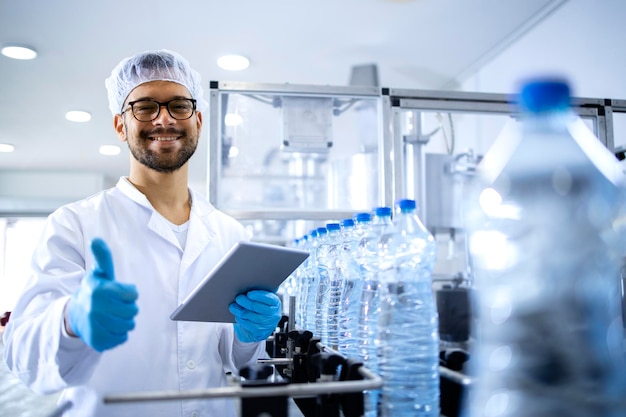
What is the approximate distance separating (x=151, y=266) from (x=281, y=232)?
13.9 ft

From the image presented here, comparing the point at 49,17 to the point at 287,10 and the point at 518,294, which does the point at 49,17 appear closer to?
the point at 287,10

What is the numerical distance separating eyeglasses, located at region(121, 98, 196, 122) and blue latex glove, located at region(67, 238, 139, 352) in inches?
24.5

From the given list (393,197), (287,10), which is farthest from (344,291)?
(287,10)

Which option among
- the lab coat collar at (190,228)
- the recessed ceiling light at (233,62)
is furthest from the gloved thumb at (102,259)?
the recessed ceiling light at (233,62)

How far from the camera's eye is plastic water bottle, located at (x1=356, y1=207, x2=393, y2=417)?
38.0 inches

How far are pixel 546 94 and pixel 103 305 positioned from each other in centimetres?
75

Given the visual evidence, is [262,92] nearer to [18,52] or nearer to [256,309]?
[256,309]

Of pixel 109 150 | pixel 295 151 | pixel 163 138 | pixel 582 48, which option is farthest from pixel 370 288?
pixel 109 150

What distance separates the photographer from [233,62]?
329 cm

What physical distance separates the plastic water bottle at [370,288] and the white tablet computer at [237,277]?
0.13 meters

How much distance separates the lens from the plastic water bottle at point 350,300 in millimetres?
1053

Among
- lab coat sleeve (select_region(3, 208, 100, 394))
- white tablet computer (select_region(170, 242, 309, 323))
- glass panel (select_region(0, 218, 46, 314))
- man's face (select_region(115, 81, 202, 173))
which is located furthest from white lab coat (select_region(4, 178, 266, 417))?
glass panel (select_region(0, 218, 46, 314))

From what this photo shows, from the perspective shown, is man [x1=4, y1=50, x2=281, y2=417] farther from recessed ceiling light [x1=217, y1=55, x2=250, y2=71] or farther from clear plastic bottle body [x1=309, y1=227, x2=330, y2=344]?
recessed ceiling light [x1=217, y1=55, x2=250, y2=71]

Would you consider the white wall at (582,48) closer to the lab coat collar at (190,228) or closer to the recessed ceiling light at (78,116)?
the lab coat collar at (190,228)
